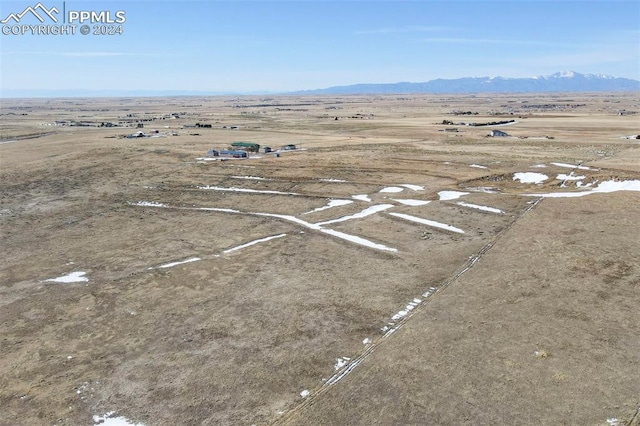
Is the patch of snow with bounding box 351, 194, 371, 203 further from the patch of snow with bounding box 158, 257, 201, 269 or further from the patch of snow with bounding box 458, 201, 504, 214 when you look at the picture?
the patch of snow with bounding box 158, 257, 201, 269

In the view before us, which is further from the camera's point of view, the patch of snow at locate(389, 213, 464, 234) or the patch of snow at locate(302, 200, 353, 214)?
the patch of snow at locate(302, 200, 353, 214)

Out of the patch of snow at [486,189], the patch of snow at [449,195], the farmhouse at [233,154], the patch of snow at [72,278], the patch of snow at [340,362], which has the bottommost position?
the patch of snow at [340,362]

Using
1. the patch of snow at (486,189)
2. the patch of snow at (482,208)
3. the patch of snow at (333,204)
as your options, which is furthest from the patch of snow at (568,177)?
the patch of snow at (333,204)

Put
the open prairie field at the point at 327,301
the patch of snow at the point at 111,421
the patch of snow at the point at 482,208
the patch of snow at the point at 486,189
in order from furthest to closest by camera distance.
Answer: the patch of snow at the point at 486,189
the patch of snow at the point at 482,208
the open prairie field at the point at 327,301
the patch of snow at the point at 111,421

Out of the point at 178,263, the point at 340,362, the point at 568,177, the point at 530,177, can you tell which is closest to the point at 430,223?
the point at 178,263

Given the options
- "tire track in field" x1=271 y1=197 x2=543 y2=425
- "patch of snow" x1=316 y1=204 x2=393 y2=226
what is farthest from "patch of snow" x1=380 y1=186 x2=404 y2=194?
"tire track in field" x1=271 y1=197 x2=543 y2=425

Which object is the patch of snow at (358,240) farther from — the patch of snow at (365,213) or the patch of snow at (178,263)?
the patch of snow at (178,263)

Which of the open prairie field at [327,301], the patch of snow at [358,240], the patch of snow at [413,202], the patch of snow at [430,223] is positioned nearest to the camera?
the open prairie field at [327,301]

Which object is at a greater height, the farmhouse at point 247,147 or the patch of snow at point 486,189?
the farmhouse at point 247,147

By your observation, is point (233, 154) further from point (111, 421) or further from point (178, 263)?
point (111, 421)
